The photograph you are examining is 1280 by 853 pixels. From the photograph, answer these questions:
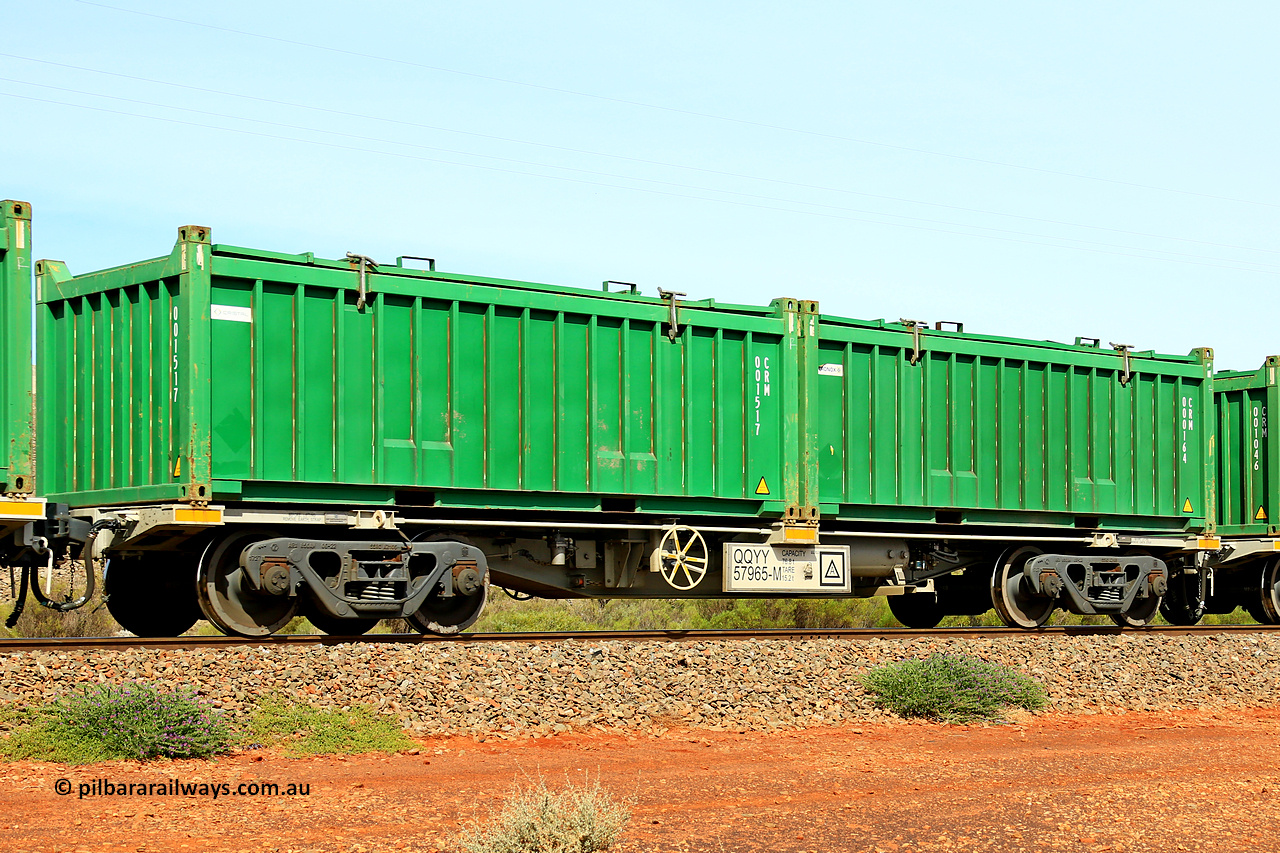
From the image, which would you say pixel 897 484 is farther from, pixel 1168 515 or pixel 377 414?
pixel 377 414

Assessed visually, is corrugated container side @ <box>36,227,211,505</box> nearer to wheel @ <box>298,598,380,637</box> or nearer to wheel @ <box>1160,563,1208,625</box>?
wheel @ <box>298,598,380,637</box>

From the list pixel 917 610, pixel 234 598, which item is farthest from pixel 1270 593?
pixel 234 598

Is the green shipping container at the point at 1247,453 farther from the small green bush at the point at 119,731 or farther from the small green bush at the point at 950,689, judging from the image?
the small green bush at the point at 119,731

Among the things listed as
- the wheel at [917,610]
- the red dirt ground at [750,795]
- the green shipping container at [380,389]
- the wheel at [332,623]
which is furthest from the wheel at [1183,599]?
the wheel at [332,623]

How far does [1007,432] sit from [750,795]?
9939 mm

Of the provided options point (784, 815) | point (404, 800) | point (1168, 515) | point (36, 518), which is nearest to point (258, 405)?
point (36, 518)

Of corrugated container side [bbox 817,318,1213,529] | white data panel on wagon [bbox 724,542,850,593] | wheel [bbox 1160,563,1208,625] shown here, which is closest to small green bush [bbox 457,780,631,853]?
white data panel on wagon [bbox 724,542,850,593]

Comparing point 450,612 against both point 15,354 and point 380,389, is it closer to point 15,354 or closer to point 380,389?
point 380,389

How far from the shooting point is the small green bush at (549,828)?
661 cm

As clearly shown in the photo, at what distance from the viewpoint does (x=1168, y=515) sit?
18500 millimetres

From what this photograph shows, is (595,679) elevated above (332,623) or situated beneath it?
situated beneath

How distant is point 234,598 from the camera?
12.4m

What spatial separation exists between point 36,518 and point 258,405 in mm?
2223

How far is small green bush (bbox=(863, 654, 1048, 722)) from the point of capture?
Result: 1178cm
